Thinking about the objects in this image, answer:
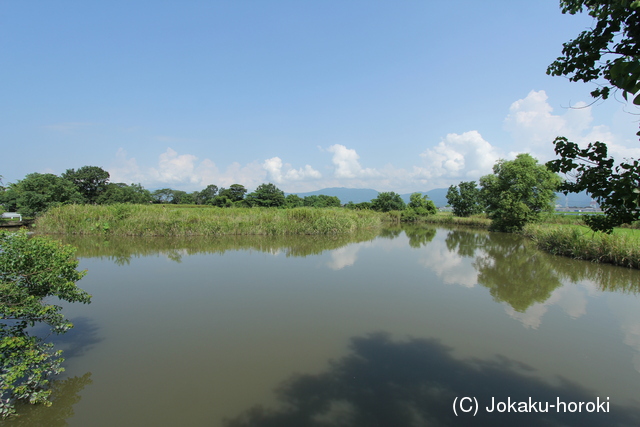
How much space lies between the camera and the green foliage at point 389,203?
34.5 metres

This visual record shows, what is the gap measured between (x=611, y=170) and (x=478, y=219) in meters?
27.0

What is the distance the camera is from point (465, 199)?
30328 mm

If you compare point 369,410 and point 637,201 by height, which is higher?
point 637,201

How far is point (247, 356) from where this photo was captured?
3820 mm

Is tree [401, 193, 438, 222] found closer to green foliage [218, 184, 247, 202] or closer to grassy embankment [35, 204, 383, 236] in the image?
grassy embankment [35, 204, 383, 236]

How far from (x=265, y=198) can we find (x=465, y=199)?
2170 cm

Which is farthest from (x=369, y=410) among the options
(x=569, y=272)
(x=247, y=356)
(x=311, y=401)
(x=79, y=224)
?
(x=79, y=224)

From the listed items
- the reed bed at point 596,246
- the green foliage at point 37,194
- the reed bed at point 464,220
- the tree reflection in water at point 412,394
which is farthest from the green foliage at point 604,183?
the reed bed at point 464,220

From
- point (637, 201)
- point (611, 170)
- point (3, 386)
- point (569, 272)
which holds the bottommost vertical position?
point (569, 272)

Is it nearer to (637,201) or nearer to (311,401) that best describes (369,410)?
(311,401)

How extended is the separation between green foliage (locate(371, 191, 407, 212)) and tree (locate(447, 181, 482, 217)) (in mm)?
5802

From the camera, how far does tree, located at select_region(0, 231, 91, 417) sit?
262 centimetres

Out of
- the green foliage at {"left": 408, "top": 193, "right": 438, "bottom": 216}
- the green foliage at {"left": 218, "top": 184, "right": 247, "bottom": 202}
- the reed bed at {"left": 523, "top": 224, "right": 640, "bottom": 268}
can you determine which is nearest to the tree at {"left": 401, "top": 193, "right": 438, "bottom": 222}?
the green foliage at {"left": 408, "top": 193, "right": 438, "bottom": 216}

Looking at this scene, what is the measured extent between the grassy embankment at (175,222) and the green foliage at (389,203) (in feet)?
54.4
